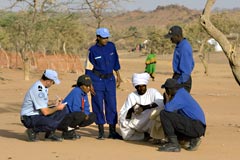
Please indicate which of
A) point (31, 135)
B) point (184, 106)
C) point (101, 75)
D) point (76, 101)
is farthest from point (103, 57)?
point (184, 106)

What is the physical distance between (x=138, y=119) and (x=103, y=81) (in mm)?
933

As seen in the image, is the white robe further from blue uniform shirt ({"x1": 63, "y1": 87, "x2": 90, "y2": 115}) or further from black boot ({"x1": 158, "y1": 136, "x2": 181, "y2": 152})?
black boot ({"x1": 158, "y1": 136, "x2": 181, "y2": 152})

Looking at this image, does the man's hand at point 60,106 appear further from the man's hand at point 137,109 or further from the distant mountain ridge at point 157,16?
the distant mountain ridge at point 157,16

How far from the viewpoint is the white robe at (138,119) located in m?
9.66

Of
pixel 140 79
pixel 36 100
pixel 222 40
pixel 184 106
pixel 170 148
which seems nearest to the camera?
pixel 170 148

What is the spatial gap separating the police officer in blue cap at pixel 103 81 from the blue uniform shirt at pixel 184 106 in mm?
1624

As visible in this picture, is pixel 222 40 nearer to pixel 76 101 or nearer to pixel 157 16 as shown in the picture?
pixel 76 101

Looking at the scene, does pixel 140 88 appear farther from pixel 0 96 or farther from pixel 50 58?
pixel 50 58

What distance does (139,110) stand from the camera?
9695 mm

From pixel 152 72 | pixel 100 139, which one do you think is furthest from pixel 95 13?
pixel 100 139

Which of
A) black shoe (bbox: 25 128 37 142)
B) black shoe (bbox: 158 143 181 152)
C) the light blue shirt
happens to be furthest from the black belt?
black shoe (bbox: 158 143 181 152)

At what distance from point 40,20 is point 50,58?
856 centimetres

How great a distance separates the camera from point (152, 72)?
29578 millimetres

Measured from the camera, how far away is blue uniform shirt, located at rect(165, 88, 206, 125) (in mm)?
8812
